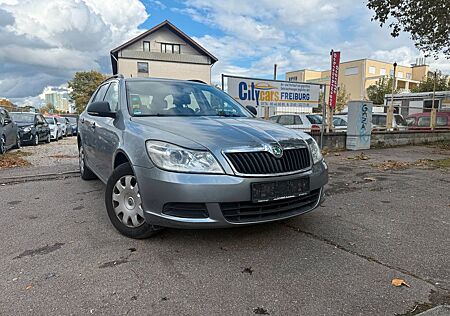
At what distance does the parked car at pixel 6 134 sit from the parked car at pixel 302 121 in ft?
27.2

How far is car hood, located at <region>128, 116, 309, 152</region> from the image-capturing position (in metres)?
3.00

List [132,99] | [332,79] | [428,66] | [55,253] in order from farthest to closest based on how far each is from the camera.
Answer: [428,66], [332,79], [132,99], [55,253]

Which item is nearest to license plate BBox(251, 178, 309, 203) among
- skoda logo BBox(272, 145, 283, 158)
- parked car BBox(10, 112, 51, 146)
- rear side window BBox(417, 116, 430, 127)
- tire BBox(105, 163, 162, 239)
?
skoda logo BBox(272, 145, 283, 158)

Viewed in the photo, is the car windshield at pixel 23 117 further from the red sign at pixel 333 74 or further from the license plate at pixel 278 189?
the license plate at pixel 278 189

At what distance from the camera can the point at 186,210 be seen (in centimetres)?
290

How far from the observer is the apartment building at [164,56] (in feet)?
115

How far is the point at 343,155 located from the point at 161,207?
8362mm

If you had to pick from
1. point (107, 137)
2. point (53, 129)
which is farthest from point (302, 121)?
point (53, 129)

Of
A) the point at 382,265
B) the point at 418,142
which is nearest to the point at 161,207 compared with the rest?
the point at 382,265

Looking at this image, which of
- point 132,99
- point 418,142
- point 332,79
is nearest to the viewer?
point 132,99

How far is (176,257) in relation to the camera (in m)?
3.02

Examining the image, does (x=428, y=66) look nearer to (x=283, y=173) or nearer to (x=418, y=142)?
(x=418, y=142)

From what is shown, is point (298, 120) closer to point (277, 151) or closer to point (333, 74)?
point (333, 74)

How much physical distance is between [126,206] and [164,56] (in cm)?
3449
